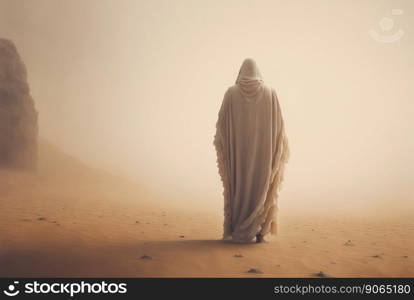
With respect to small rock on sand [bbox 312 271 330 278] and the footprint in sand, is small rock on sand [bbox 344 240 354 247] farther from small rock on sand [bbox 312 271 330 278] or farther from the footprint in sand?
the footprint in sand

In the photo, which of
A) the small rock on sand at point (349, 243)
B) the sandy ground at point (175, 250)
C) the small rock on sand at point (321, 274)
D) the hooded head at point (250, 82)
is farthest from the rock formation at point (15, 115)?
the small rock on sand at point (321, 274)

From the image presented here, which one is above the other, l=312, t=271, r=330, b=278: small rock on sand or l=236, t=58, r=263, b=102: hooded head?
l=236, t=58, r=263, b=102: hooded head

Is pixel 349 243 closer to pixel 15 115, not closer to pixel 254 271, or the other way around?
pixel 254 271

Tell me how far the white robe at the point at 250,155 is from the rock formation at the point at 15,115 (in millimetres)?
12564

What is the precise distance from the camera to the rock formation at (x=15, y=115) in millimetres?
15781

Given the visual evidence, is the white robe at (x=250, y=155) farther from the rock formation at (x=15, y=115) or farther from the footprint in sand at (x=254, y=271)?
the rock formation at (x=15, y=115)

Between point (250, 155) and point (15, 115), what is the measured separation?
44.6 feet

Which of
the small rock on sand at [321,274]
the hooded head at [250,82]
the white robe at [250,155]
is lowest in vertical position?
the small rock on sand at [321,274]

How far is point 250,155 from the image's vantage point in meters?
6.10

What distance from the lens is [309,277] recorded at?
4258mm

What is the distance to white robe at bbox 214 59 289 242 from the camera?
6027 mm

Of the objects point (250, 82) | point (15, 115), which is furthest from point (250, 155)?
point (15, 115)

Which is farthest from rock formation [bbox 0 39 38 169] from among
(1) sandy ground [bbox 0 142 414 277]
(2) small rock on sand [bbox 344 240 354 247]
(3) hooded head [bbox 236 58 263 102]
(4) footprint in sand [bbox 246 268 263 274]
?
(4) footprint in sand [bbox 246 268 263 274]

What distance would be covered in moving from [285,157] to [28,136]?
13571 mm
